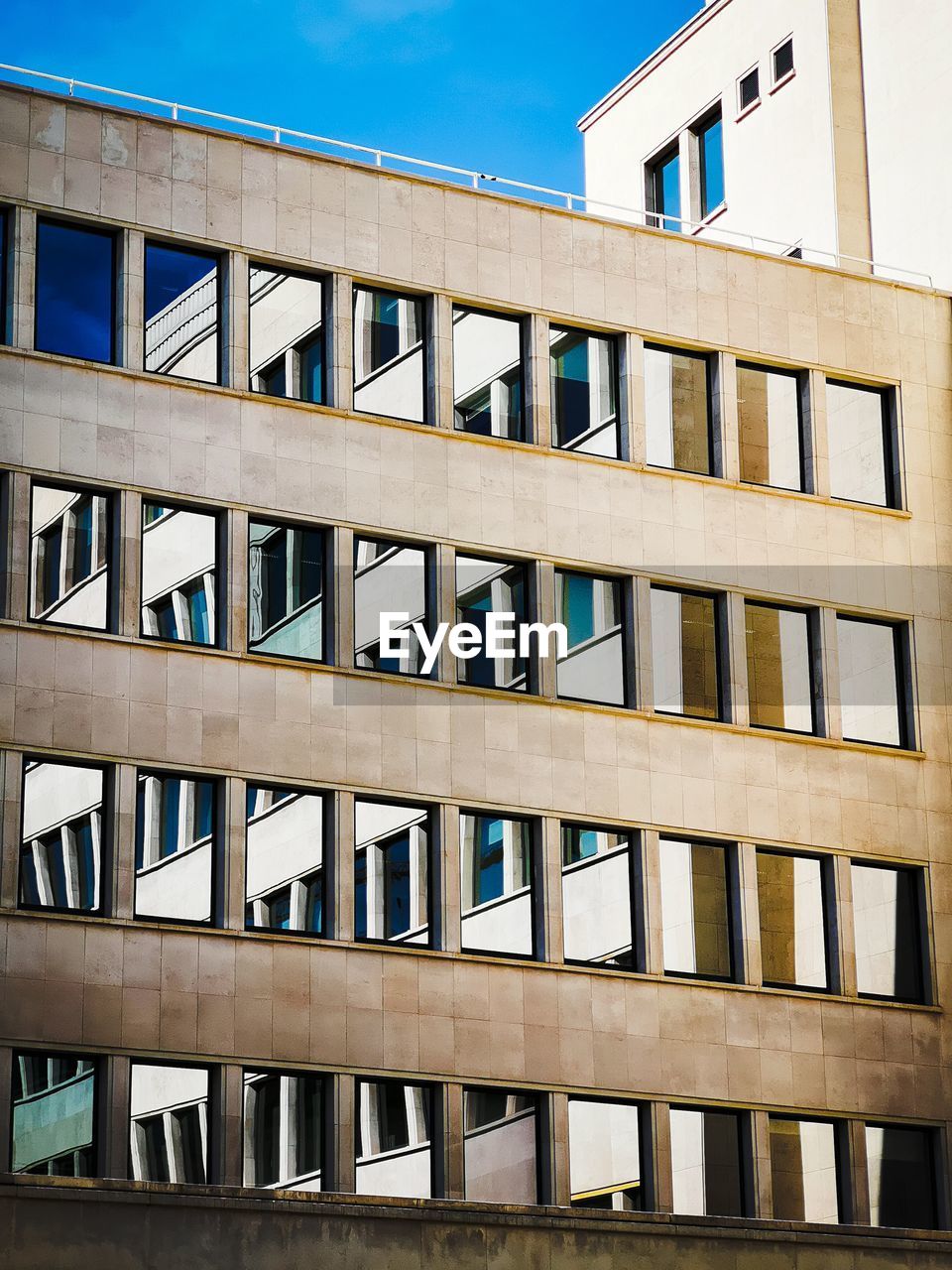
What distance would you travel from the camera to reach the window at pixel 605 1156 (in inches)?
1469

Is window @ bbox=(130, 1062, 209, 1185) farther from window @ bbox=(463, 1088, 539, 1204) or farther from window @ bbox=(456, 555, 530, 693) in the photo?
window @ bbox=(456, 555, 530, 693)

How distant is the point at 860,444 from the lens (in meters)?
43.7

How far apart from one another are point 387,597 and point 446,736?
2605 mm

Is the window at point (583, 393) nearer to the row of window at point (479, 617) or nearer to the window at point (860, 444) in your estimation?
the row of window at point (479, 617)

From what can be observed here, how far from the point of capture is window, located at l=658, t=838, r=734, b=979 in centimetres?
3934

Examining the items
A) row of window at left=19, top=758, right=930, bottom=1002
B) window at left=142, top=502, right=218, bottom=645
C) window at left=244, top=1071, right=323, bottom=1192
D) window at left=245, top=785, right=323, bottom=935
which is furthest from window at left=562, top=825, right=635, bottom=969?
window at left=142, top=502, right=218, bottom=645

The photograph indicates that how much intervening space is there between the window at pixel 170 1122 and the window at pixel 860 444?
1690 cm

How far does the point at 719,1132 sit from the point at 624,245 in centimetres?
1604

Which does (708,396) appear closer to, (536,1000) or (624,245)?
(624,245)

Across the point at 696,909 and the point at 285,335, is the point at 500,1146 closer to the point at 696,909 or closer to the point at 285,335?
the point at 696,909

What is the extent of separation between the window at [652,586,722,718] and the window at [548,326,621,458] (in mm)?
2935

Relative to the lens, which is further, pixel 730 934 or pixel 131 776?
pixel 730 934

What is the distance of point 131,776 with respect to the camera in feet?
117

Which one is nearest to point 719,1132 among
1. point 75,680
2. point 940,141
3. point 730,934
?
point 730,934
